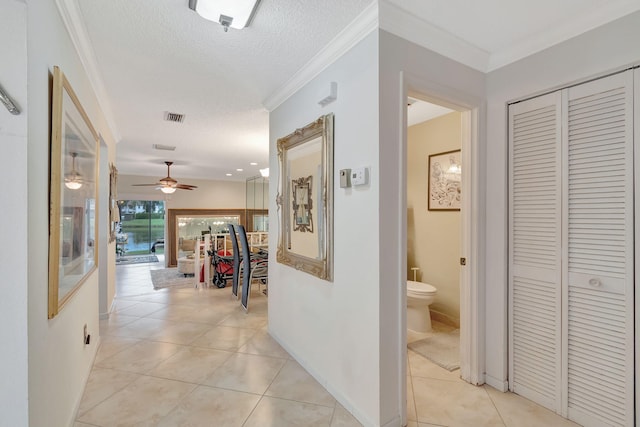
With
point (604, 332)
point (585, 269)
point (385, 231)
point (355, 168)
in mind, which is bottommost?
point (604, 332)

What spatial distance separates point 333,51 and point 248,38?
55cm

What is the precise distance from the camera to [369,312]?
5.72 ft

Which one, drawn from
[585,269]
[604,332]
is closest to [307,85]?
[585,269]

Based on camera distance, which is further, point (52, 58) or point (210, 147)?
point (210, 147)

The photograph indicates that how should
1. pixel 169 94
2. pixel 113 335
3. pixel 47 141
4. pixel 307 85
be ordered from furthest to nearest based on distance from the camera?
pixel 113 335, pixel 169 94, pixel 307 85, pixel 47 141

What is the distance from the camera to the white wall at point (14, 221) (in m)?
1.10

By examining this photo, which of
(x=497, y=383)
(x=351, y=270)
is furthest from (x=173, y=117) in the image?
(x=497, y=383)

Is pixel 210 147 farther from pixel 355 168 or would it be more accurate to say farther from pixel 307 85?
pixel 355 168

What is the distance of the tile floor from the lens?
1852mm

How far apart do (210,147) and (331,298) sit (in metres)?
3.70

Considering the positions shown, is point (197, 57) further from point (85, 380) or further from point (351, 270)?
point (85, 380)

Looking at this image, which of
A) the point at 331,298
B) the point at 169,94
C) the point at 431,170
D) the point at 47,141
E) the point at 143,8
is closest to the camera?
the point at 47,141

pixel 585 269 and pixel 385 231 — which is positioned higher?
pixel 385 231

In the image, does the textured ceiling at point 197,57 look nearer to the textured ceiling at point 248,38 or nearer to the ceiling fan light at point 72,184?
the textured ceiling at point 248,38
